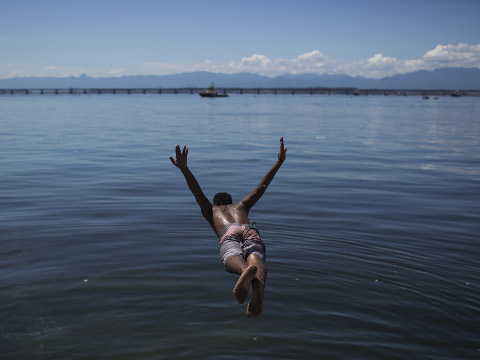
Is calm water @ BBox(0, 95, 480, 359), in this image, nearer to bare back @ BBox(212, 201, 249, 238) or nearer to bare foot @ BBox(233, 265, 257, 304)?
bare foot @ BBox(233, 265, 257, 304)

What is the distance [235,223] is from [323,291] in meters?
1.95

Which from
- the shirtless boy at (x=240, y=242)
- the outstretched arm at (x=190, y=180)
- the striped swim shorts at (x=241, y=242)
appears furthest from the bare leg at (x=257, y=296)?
the outstretched arm at (x=190, y=180)

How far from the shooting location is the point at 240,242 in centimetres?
712

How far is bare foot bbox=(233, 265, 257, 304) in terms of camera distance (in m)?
5.86

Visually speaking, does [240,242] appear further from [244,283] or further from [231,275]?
[231,275]

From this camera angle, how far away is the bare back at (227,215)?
24.6 ft

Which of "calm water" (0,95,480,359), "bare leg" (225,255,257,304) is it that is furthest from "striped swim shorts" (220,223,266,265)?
"calm water" (0,95,480,359)

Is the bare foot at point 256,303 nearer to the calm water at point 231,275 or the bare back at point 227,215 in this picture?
the calm water at point 231,275

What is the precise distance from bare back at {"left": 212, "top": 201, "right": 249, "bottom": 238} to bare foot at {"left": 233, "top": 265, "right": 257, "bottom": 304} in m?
1.56

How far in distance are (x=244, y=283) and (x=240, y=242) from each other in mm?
1268

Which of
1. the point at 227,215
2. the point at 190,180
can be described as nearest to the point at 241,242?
the point at 227,215

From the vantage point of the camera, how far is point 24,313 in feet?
23.0

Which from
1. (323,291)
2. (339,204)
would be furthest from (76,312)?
(339,204)

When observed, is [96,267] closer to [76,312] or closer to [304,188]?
[76,312]
